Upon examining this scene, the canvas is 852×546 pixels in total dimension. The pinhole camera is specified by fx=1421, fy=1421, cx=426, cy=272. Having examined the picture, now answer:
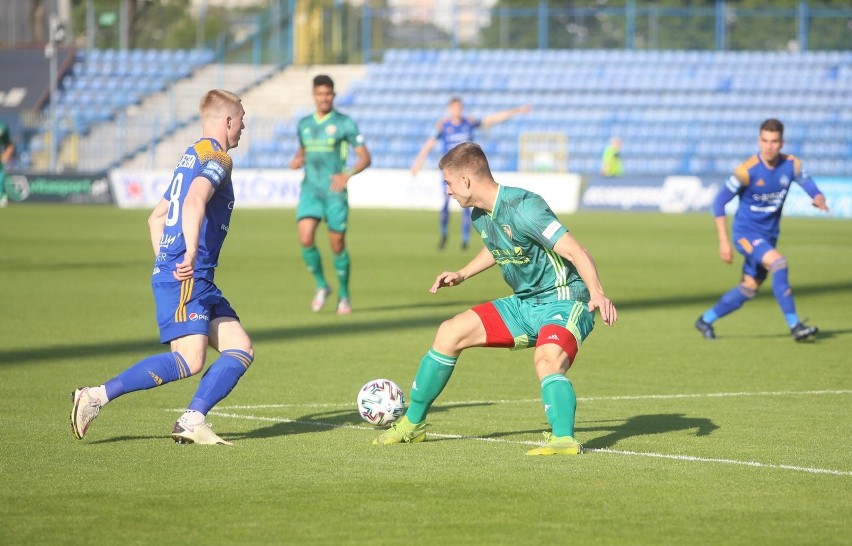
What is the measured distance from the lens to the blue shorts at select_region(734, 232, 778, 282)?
12.7 metres

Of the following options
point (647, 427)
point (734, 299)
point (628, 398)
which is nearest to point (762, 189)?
point (734, 299)

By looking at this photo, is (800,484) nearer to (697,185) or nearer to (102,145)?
(697,185)

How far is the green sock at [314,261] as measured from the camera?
577 inches

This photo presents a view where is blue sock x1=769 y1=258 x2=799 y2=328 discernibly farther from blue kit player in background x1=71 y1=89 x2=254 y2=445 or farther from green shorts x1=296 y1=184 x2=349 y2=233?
blue kit player in background x1=71 y1=89 x2=254 y2=445

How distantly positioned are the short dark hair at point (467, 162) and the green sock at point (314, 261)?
747 centimetres

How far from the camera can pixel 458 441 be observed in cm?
761

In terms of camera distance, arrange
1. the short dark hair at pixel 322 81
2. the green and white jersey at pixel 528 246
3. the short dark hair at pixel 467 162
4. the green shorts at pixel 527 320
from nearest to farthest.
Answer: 1. the green and white jersey at pixel 528 246
2. the short dark hair at pixel 467 162
3. the green shorts at pixel 527 320
4. the short dark hair at pixel 322 81

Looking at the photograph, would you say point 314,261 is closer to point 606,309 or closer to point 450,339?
point 450,339

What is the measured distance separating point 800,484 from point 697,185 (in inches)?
1154

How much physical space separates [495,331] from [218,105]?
1.85m

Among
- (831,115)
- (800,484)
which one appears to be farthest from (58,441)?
(831,115)

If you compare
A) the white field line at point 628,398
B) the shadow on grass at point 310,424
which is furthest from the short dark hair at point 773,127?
the shadow on grass at point 310,424

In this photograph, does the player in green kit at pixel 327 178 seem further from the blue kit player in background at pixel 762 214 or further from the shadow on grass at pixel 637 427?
the shadow on grass at pixel 637 427

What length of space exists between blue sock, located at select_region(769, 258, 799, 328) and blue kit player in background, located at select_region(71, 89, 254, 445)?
6.55 meters
